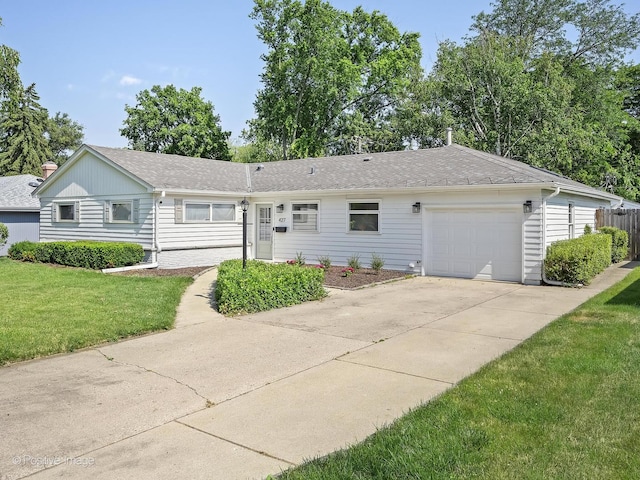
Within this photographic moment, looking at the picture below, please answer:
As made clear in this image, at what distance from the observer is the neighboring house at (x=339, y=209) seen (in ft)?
41.5

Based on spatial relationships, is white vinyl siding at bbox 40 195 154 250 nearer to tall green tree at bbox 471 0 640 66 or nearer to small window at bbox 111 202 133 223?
small window at bbox 111 202 133 223

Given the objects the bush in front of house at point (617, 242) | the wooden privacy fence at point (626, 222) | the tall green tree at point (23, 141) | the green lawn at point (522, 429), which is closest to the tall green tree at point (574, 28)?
the wooden privacy fence at point (626, 222)

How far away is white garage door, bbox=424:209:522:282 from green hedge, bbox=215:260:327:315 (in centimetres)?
481

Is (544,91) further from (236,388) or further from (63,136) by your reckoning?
(63,136)

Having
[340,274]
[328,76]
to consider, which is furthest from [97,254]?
[328,76]

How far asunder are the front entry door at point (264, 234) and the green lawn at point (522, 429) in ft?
40.8

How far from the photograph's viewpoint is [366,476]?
3025mm

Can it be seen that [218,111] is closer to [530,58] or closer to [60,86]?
[60,86]

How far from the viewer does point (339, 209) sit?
15523 millimetres

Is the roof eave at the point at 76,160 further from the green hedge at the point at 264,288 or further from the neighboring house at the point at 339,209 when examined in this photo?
the green hedge at the point at 264,288

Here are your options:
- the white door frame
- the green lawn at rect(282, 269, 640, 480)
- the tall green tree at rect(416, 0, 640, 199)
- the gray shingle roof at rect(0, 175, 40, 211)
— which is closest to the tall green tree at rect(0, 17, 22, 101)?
the gray shingle roof at rect(0, 175, 40, 211)

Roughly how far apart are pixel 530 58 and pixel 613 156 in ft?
26.2

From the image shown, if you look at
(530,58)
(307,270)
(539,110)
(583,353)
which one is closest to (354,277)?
(307,270)

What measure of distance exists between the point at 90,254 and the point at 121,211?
2.00 metres
